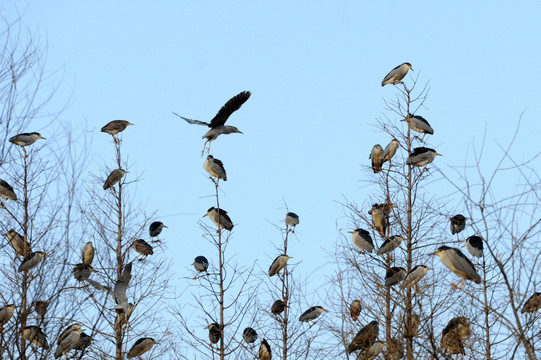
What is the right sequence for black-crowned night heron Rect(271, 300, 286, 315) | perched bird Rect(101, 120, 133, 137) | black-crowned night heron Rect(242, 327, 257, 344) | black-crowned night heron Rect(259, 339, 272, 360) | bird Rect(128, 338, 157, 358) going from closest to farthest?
black-crowned night heron Rect(271, 300, 286, 315)
bird Rect(128, 338, 157, 358)
black-crowned night heron Rect(259, 339, 272, 360)
black-crowned night heron Rect(242, 327, 257, 344)
perched bird Rect(101, 120, 133, 137)

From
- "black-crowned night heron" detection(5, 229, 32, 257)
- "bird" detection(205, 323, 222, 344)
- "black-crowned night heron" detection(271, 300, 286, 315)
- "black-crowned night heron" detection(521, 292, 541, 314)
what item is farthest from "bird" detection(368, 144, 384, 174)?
"black-crowned night heron" detection(521, 292, 541, 314)

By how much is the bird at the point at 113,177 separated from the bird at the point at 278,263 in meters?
3.05

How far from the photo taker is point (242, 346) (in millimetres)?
12789

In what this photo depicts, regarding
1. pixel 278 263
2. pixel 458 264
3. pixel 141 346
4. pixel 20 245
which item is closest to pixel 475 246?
pixel 458 264

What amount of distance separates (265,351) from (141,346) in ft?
8.36

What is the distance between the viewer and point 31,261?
44.9 feet

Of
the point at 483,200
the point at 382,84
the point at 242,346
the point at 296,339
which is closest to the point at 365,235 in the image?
the point at 296,339

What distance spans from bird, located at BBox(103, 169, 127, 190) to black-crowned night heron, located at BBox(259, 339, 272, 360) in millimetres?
4025

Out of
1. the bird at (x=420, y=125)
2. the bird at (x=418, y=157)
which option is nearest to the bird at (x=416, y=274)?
the bird at (x=418, y=157)

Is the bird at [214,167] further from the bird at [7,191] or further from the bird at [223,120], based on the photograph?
the bird at [7,191]

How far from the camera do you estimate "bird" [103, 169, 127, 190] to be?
14.9m

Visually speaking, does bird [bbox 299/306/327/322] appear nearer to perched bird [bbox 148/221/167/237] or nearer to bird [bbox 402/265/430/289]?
perched bird [bbox 148/221/167/237]

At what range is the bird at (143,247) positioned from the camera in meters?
15.4

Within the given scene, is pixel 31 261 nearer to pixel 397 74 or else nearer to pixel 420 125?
pixel 420 125
